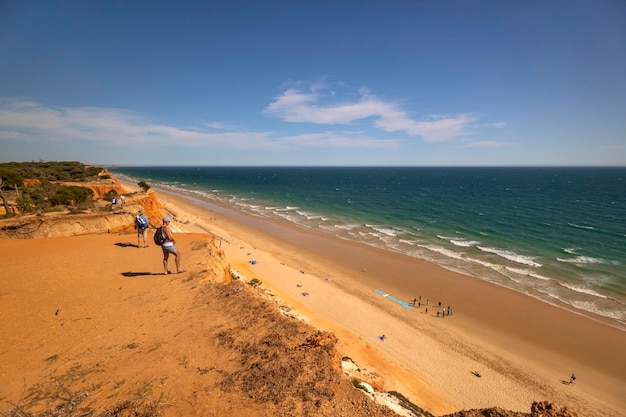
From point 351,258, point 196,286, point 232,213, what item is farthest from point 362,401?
point 232,213

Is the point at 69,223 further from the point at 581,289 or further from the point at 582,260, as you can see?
the point at 582,260

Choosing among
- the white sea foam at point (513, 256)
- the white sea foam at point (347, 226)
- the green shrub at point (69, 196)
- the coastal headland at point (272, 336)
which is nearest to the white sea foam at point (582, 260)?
the white sea foam at point (513, 256)

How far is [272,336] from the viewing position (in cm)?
725

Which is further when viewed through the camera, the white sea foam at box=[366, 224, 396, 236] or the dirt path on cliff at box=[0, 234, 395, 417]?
the white sea foam at box=[366, 224, 396, 236]

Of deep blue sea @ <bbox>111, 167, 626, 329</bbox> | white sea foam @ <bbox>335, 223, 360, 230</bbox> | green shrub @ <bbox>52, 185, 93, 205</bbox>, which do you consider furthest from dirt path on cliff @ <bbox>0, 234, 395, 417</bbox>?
white sea foam @ <bbox>335, 223, 360, 230</bbox>

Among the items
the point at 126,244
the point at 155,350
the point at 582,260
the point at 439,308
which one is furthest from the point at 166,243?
the point at 582,260

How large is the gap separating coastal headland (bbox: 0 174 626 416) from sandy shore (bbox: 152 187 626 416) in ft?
0.32

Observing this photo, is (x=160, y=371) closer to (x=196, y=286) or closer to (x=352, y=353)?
(x=196, y=286)

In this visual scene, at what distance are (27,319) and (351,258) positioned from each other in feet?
89.5

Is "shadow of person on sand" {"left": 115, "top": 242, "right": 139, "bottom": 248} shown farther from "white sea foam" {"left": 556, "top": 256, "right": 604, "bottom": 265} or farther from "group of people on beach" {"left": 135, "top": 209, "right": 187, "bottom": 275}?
"white sea foam" {"left": 556, "top": 256, "right": 604, "bottom": 265}

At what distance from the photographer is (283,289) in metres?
23.0

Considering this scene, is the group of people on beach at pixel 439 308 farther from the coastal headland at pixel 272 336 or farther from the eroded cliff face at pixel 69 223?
the eroded cliff face at pixel 69 223

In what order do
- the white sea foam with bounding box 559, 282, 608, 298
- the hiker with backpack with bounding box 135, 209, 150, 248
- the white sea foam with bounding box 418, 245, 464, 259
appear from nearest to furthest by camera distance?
the hiker with backpack with bounding box 135, 209, 150, 248, the white sea foam with bounding box 559, 282, 608, 298, the white sea foam with bounding box 418, 245, 464, 259

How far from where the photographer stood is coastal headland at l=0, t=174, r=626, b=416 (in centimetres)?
559
